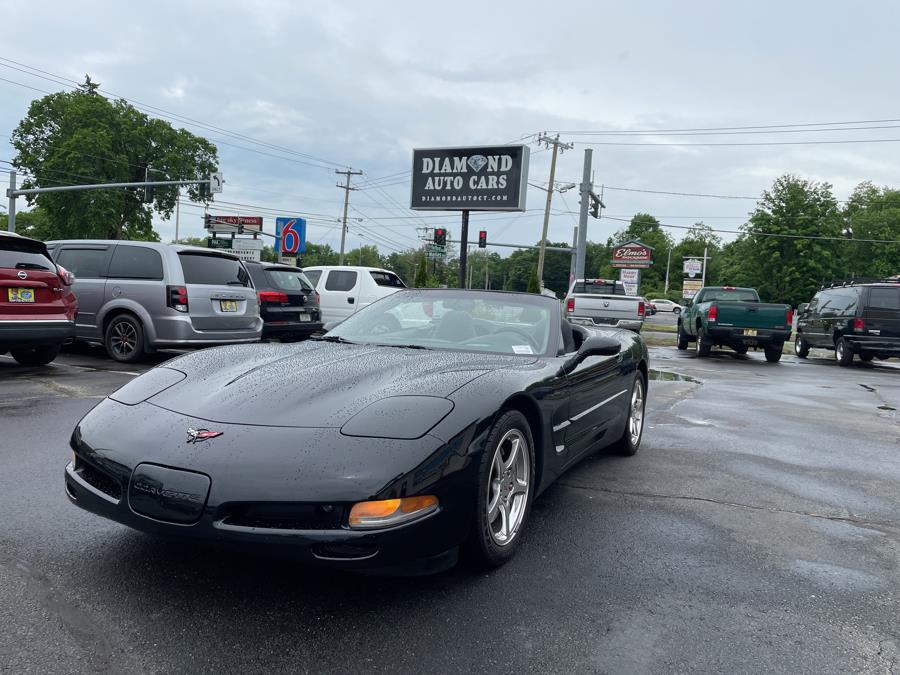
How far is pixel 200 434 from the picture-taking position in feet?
8.34

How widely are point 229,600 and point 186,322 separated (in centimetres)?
740

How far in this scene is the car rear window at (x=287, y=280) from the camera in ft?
41.0

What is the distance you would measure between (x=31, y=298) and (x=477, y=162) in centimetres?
1172

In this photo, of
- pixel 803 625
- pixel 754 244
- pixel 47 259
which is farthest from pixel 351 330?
pixel 754 244

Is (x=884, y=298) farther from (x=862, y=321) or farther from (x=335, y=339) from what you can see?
(x=335, y=339)

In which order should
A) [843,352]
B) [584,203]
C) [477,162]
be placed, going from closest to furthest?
[843,352] < [477,162] < [584,203]

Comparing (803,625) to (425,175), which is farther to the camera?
(425,175)

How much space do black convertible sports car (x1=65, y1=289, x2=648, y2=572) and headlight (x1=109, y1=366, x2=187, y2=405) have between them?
0.03 ft

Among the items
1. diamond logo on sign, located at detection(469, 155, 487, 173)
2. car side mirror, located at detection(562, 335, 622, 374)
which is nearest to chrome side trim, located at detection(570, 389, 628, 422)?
car side mirror, located at detection(562, 335, 622, 374)

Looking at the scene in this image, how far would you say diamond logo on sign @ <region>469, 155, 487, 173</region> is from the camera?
17266mm

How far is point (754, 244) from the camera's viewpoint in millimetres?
65250

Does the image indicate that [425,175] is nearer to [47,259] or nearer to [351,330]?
[47,259]

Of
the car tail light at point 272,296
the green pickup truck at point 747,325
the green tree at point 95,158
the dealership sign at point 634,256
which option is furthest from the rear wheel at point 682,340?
the green tree at point 95,158

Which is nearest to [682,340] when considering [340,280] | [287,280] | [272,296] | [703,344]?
[703,344]
